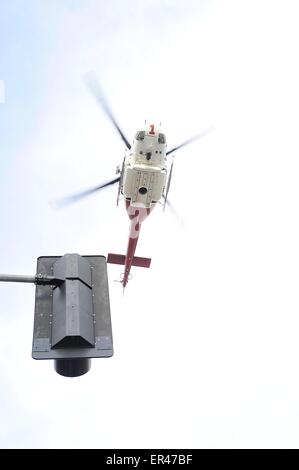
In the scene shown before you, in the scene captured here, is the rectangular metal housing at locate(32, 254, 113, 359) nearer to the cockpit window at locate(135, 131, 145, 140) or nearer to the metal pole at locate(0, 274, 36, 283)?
the metal pole at locate(0, 274, 36, 283)

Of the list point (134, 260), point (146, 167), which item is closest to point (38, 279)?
point (146, 167)

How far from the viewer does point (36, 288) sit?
625 cm

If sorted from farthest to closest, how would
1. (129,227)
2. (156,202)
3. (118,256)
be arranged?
(118,256) → (129,227) → (156,202)

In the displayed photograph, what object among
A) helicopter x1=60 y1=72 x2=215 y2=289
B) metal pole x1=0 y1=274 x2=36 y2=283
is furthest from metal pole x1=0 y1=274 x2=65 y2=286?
helicopter x1=60 y1=72 x2=215 y2=289

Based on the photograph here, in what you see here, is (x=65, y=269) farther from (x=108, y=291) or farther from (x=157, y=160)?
(x=157, y=160)

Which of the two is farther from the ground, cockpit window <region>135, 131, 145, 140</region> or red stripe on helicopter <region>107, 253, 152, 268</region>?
cockpit window <region>135, 131, 145, 140</region>

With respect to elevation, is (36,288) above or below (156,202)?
below

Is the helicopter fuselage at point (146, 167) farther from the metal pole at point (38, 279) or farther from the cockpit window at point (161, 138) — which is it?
the metal pole at point (38, 279)

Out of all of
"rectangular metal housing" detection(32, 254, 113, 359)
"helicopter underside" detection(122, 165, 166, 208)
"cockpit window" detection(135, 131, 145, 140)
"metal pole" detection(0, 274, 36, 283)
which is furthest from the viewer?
"helicopter underside" detection(122, 165, 166, 208)

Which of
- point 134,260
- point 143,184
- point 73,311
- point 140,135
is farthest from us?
point 134,260

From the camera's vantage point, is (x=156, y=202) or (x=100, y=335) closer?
(x=100, y=335)

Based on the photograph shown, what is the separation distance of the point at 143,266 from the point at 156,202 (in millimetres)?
6636

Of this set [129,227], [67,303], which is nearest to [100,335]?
[67,303]

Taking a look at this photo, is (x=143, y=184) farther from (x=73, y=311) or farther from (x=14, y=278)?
(x=73, y=311)
